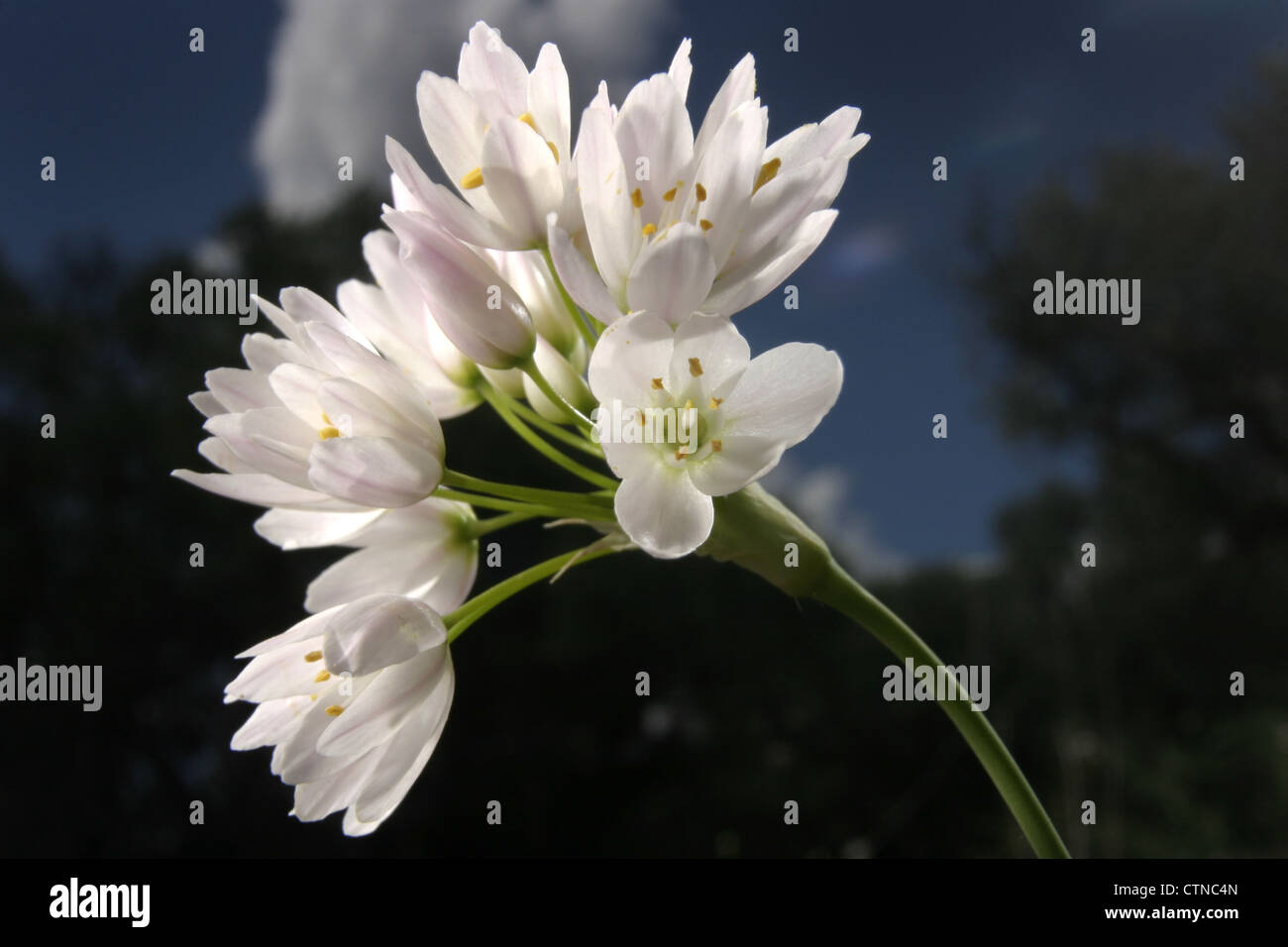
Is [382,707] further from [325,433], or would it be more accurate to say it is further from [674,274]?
[674,274]

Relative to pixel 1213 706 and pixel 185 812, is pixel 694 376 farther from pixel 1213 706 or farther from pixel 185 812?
pixel 1213 706

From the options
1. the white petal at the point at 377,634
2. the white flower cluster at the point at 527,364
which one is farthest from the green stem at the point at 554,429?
the white petal at the point at 377,634

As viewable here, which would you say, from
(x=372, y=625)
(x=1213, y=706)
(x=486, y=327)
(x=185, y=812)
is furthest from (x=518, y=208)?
(x=1213, y=706)

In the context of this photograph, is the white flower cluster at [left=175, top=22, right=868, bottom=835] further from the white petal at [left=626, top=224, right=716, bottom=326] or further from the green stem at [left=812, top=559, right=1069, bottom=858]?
the green stem at [left=812, top=559, right=1069, bottom=858]

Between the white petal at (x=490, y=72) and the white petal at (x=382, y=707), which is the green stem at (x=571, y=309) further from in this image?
the white petal at (x=382, y=707)

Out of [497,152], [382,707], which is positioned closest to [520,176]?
[497,152]

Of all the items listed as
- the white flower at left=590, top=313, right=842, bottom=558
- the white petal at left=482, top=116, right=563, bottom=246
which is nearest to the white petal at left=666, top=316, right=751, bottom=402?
the white flower at left=590, top=313, right=842, bottom=558

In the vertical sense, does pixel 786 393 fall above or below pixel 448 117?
below
